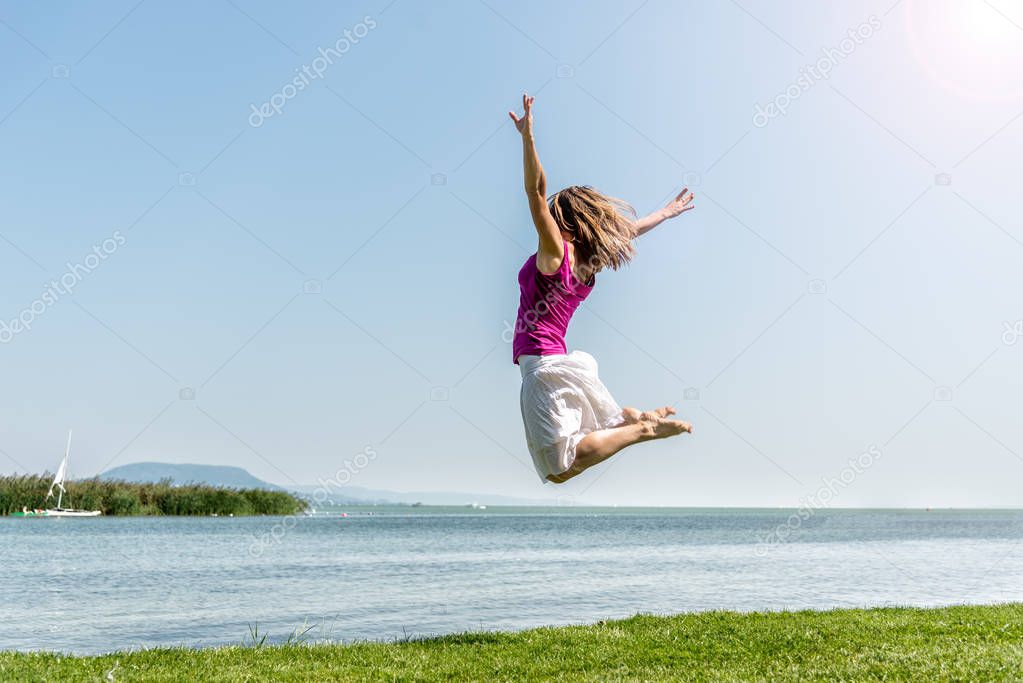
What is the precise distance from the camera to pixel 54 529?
160 feet

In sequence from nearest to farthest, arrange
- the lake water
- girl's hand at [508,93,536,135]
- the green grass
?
girl's hand at [508,93,536,135] < the green grass < the lake water

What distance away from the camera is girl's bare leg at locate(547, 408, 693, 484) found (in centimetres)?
613

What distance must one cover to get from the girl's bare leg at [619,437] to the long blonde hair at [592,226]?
113 centimetres

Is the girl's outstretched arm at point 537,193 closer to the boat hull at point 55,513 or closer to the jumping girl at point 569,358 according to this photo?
the jumping girl at point 569,358

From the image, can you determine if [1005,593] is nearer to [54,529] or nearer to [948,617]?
[948,617]

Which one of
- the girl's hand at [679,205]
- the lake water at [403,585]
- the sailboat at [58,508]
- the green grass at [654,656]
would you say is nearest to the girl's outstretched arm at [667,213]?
the girl's hand at [679,205]

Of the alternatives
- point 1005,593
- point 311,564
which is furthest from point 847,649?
point 311,564

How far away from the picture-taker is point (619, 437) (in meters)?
6.22

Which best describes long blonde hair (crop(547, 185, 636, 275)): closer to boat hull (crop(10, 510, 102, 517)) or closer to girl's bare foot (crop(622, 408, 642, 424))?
girl's bare foot (crop(622, 408, 642, 424))

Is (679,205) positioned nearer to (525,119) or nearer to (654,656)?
(525,119)

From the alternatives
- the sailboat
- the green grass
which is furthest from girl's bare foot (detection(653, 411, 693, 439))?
the sailboat

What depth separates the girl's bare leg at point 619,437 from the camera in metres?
6.13

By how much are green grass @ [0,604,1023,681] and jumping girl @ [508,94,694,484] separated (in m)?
4.44

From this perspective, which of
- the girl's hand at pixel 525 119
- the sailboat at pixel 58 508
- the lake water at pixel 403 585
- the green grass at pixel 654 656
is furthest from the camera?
the sailboat at pixel 58 508
